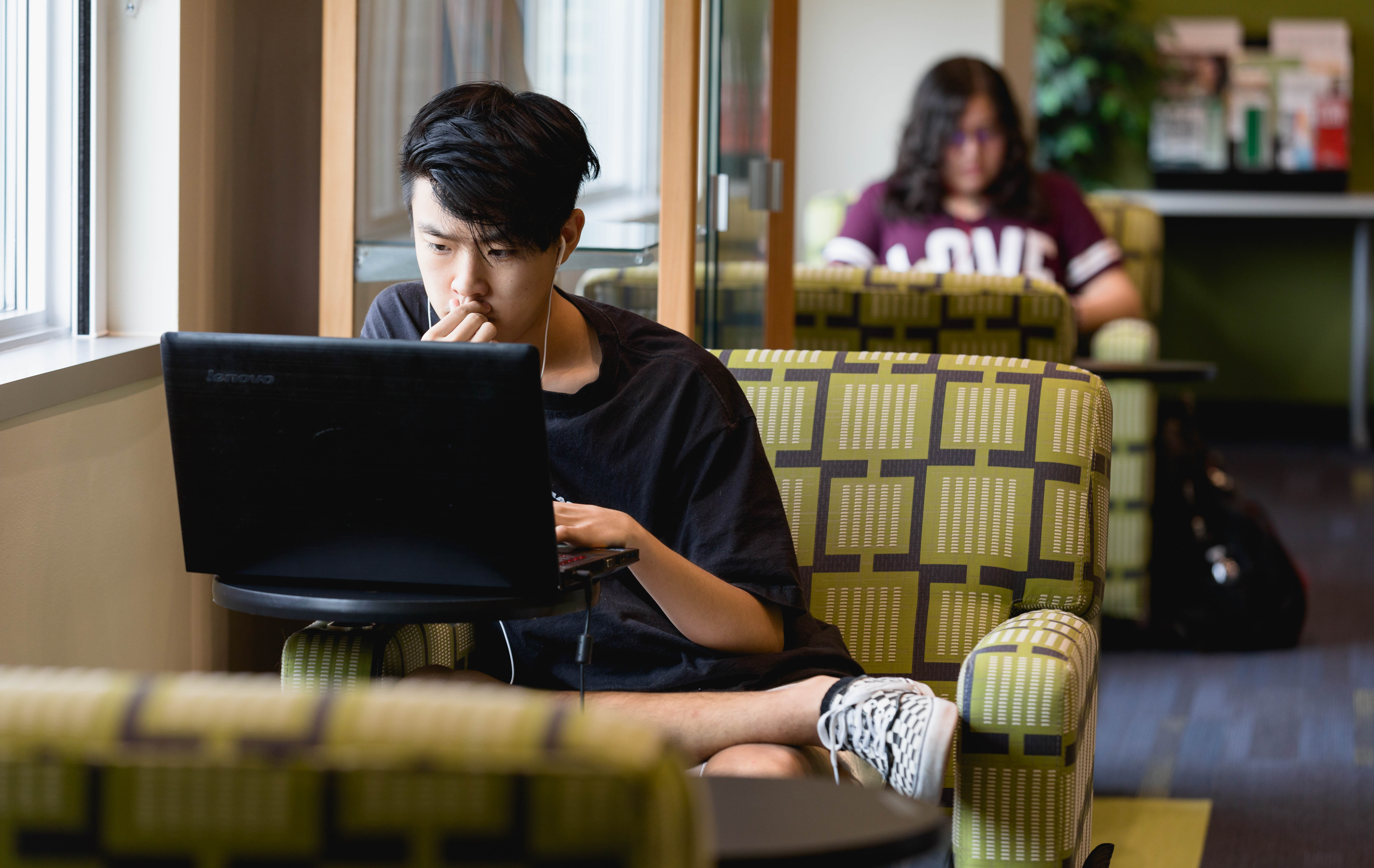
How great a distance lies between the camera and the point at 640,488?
1.42 m

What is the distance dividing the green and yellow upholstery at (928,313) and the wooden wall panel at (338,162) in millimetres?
681

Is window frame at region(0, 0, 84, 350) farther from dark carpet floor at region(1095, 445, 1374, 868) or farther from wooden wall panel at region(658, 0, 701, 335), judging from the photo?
dark carpet floor at region(1095, 445, 1374, 868)

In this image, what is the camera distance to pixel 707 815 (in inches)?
25.6

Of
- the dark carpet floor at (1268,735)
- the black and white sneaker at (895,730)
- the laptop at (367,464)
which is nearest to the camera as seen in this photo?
the laptop at (367,464)

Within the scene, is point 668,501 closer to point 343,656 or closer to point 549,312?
point 549,312

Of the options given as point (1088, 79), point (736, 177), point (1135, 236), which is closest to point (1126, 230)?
point (1135, 236)

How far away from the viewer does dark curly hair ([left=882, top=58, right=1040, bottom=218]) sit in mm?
3326

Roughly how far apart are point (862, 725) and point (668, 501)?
0.30 meters

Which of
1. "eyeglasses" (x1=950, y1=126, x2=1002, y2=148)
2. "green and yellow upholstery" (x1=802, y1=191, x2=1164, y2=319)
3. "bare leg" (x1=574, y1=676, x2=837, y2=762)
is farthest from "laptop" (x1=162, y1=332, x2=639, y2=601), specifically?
"green and yellow upholstery" (x1=802, y1=191, x2=1164, y2=319)

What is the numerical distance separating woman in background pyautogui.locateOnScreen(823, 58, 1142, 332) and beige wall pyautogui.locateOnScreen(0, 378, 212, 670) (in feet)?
6.25

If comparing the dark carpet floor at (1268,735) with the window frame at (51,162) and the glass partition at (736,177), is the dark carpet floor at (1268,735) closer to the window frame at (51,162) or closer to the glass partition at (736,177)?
the glass partition at (736,177)

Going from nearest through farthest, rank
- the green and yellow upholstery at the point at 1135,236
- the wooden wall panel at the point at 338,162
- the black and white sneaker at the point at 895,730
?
the black and white sneaker at the point at 895,730, the wooden wall panel at the point at 338,162, the green and yellow upholstery at the point at 1135,236

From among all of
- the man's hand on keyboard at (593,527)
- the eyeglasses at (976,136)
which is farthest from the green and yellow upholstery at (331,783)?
the eyeglasses at (976,136)

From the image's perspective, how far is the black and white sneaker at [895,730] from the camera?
1.21 m
